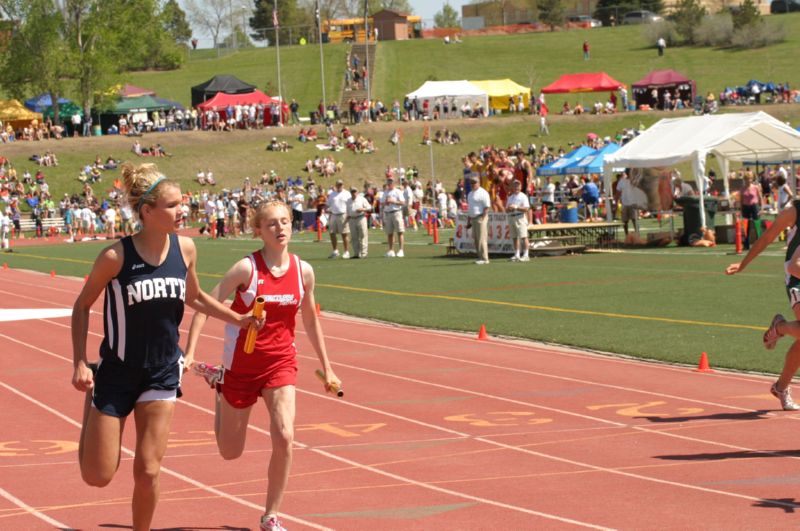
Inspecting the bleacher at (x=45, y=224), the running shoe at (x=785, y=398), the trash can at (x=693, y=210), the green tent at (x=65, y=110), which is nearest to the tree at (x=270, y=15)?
the green tent at (x=65, y=110)

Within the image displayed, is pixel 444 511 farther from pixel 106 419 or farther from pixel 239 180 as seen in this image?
pixel 239 180

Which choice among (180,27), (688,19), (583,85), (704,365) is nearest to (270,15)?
(180,27)

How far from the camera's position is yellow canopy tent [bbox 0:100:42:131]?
72.2 meters

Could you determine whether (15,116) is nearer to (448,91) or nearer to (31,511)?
(448,91)

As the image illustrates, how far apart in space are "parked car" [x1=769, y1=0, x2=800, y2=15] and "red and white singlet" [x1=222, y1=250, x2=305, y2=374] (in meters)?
120

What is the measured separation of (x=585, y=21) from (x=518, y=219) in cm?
9701

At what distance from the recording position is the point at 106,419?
6223mm

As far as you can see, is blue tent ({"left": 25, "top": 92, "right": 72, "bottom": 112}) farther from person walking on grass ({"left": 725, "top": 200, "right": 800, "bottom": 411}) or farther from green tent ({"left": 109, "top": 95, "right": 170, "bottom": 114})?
person walking on grass ({"left": 725, "top": 200, "right": 800, "bottom": 411})

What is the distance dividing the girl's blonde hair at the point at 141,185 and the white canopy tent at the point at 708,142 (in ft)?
84.1

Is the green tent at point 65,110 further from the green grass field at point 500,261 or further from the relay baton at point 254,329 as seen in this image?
the relay baton at point 254,329

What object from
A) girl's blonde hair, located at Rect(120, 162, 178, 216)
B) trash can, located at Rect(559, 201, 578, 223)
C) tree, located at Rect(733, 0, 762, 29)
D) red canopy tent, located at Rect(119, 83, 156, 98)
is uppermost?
tree, located at Rect(733, 0, 762, 29)

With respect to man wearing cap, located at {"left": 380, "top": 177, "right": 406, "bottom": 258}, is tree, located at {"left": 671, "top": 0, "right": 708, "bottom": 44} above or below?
above

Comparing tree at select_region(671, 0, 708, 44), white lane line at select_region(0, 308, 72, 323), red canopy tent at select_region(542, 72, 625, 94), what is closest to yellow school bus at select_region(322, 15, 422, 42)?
tree at select_region(671, 0, 708, 44)

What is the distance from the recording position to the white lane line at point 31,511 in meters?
7.52
